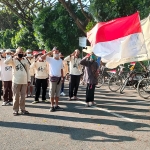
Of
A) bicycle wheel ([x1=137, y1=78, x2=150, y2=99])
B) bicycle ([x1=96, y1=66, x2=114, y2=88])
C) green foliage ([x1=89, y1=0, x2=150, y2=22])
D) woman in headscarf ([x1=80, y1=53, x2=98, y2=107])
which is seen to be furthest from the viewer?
green foliage ([x1=89, y1=0, x2=150, y2=22])

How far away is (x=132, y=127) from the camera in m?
6.03

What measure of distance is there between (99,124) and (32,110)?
2.42 meters

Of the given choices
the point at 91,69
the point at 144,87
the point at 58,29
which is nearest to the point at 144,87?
the point at 144,87

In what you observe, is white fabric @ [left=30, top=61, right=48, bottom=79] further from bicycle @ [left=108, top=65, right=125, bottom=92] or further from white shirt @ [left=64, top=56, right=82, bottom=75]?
bicycle @ [left=108, top=65, right=125, bottom=92]

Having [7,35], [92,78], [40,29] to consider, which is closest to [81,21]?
[40,29]

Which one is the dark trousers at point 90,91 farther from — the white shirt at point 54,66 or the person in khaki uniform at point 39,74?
the person in khaki uniform at point 39,74

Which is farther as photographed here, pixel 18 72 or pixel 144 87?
pixel 144 87

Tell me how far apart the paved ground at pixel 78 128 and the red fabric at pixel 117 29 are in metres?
2.13

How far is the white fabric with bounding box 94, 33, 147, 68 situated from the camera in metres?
6.60

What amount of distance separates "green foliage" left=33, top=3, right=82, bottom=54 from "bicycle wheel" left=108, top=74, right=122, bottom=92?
7.63 metres

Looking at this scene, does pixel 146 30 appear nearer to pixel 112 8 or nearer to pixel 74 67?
pixel 74 67

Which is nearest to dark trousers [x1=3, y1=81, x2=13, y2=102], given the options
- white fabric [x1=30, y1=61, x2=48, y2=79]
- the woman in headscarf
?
white fabric [x1=30, y1=61, x2=48, y2=79]

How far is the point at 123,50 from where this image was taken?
6.76m

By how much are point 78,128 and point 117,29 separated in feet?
9.28
